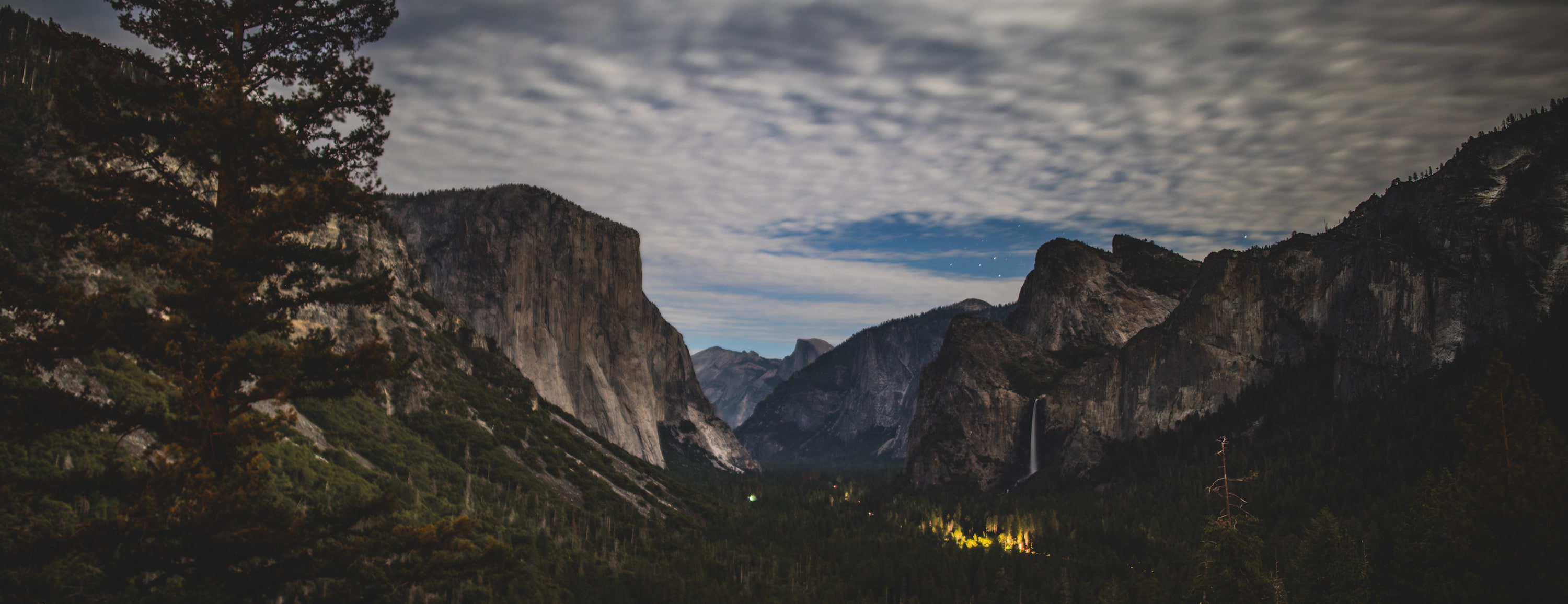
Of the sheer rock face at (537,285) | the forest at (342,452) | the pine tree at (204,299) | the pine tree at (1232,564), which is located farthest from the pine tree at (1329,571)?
the sheer rock face at (537,285)

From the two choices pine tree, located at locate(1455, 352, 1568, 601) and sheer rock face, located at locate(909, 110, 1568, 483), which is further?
sheer rock face, located at locate(909, 110, 1568, 483)

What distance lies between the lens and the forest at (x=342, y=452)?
16641 mm

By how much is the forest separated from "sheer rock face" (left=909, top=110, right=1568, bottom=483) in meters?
9.58

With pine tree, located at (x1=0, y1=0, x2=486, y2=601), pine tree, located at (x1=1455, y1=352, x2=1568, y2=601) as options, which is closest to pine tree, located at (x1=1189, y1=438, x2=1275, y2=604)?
pine tree, located at (x1=1455, y1=352, x2=1568, y2=601)

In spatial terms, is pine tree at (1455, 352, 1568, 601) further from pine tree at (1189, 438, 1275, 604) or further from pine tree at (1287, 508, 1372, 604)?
pine tree at (1189, 438, 1275, 604)

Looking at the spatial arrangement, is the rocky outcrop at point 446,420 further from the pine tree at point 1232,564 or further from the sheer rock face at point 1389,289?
the sheer rock face at point 1389,289

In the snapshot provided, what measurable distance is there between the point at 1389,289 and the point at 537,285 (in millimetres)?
165658

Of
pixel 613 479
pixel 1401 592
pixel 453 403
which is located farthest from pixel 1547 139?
pixel 453 403

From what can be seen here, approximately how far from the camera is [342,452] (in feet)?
201

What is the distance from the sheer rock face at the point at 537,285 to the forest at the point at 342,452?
103 ft

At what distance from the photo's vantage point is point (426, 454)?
80.6m

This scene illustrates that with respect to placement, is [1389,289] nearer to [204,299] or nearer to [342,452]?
[342,452]

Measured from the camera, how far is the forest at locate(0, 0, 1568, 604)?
54.6ft

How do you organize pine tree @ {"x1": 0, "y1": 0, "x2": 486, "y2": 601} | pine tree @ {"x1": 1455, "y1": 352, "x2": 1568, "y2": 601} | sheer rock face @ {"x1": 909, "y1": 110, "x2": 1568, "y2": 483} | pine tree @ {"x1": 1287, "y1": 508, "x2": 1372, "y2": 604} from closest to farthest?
pine tree @ {"x1": 0, "y1": 0, "x2": 486, "y2": 601}, pine tree @ {"x1": 1455, "y1": 352, "x2": 1568, "y2": 601}, pine tree @ {"x1": 1287, "y1": 508, "x2": 1372, "y2": 604}, sheer rock face @ {"x1": 909, "y1": 110, "x2": 1568, "y2": 483}
